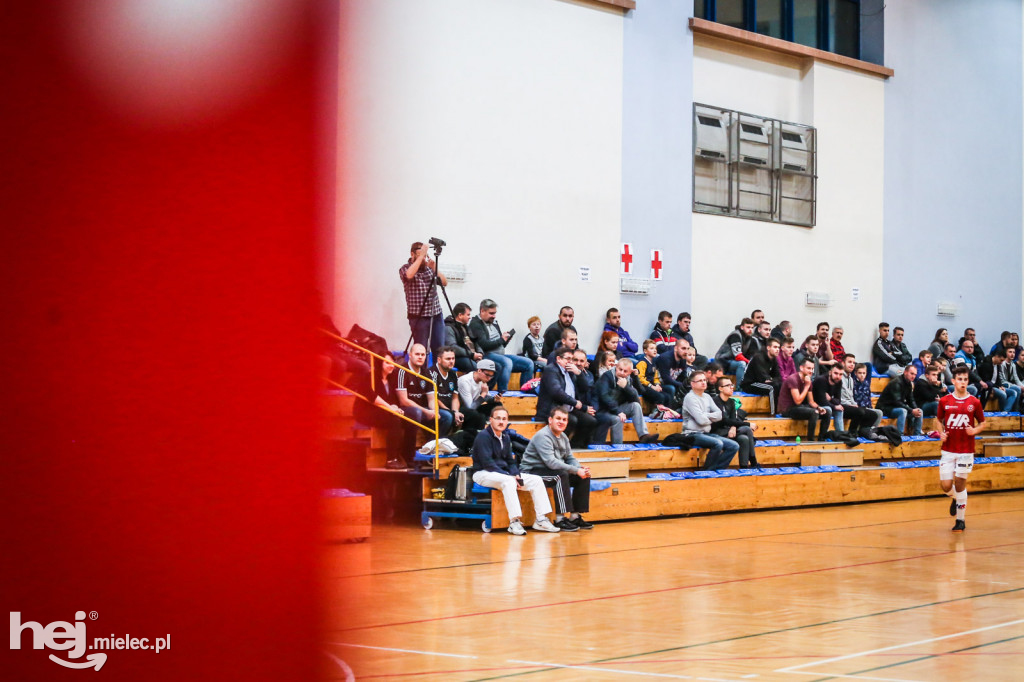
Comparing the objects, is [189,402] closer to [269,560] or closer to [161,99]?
[269,560]

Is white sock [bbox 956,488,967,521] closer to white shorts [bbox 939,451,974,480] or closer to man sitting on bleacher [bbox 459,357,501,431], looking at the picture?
white shorts [bbox 939,451,974,480]

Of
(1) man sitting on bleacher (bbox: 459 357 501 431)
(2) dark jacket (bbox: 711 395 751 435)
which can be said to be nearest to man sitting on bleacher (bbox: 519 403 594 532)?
(1) man sitting on bleacher (bbox: 459 357 501 431)

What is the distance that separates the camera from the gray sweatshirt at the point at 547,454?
34.1 ft

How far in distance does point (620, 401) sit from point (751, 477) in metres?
Result: 1.62

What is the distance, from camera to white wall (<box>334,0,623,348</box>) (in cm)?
1291

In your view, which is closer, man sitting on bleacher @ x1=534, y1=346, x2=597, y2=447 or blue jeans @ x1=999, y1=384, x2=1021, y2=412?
man sitting on bleacher @ x1=534, y1=346, x2=597, y2=447

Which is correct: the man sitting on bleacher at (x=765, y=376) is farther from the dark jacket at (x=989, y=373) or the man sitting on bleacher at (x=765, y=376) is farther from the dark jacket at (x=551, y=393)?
the dark jacket at (x=989, y=373)

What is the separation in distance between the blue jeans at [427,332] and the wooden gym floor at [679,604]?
232 centimetres

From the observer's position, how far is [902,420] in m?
16.0

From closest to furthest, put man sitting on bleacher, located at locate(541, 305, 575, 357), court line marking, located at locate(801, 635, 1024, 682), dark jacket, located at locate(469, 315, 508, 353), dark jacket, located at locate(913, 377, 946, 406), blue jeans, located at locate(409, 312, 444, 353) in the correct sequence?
court line marking, located at locate(801, 635, 1024, 682) < blue jeans, located at locate(409, 312, 444, 353) < dark jacket, located at locate(469, 315, 508, 353) < man sitting on bleacher, located at locate(541, 305, 575, 357) < dark jacket, located at locate(913, 377, 946, 406)

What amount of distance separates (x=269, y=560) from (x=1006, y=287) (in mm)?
21127

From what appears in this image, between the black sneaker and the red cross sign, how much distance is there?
616 centimetres

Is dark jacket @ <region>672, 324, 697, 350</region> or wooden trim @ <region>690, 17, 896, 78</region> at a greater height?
wooden trim @ <region>690, 17, 896, 78</region>

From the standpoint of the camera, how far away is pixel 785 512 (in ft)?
41.7
